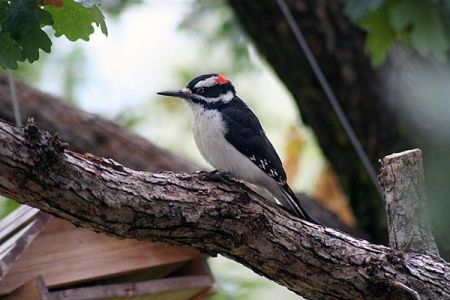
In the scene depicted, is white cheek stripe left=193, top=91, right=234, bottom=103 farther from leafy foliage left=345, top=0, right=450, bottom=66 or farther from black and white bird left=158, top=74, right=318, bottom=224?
leafy foliage left=345, top=0, right=450, bottom=66

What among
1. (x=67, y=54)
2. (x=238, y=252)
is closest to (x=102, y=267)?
(x=238, y=252)

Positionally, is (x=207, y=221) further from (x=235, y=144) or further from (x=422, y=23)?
(x=422, y=23)

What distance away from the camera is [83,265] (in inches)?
165

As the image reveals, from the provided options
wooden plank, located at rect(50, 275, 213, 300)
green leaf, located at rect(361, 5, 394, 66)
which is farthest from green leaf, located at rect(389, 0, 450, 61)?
wooden plank, located at rect(50, 275, 213, 300)

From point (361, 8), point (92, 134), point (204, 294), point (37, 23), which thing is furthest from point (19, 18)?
point (92, 134)

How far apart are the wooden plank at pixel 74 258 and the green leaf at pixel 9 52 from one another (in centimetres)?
119

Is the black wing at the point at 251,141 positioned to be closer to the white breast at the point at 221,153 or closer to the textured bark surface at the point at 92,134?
the white breast at the point at 221,153

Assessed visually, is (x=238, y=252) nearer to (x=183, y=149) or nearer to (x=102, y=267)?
(x=102, y=267)

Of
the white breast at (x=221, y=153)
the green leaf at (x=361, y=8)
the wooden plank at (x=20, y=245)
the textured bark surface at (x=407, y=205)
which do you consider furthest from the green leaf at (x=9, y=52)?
the green leaf at (x=361, y=8)

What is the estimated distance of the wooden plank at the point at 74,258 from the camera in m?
4.05

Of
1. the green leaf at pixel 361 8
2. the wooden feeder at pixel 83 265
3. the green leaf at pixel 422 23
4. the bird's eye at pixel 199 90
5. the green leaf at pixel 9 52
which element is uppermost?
the green leaf at pixel 361 8

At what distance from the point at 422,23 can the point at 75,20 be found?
254 centimetres

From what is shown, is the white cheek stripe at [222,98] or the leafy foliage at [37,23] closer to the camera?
the leafy foliage at [37,23]

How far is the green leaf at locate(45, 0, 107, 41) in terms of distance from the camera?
10.7 feet
